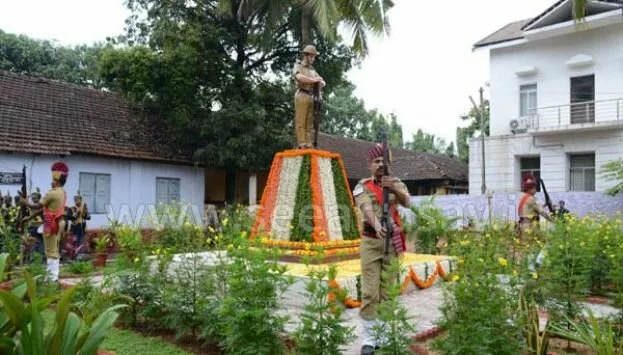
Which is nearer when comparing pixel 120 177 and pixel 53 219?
pixel 53 219

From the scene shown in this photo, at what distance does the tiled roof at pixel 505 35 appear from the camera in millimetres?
20000

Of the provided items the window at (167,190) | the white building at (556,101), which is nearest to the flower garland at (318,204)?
the window at (167,190)

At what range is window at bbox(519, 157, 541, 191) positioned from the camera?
19.7 meters

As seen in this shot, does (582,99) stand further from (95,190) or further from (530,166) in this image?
(95,190)

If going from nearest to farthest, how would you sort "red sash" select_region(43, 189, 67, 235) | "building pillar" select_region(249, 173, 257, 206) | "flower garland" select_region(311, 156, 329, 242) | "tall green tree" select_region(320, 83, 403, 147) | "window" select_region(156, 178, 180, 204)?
"red sash" select_region(43, 189, 67, 235) < "flower garland" select_region(311, 156, 329, 242) < "window" select_region(156, 178, 180, 204) < "building pillar" select_region(249, 173, 257, 206) < "tall green tree" select_region(320, 83, 403, 147)


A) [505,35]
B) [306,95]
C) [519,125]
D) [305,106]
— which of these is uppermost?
[505,35]

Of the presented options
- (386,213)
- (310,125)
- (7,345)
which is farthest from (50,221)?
(386,213)

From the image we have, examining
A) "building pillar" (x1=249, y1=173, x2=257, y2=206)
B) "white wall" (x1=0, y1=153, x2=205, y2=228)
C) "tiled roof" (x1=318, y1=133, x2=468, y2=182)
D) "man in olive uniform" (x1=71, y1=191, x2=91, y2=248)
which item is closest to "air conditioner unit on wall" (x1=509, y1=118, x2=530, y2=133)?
"tiled roof" (x1=318, y1=133, x2=468, y2=182)

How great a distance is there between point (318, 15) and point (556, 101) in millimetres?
10322

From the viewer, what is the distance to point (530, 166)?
19984 millimetres

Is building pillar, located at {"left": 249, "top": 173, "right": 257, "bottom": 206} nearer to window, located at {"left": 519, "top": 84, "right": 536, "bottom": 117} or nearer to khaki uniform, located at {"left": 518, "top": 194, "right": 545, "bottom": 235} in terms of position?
window, located at {"left": 519, "top": 84, "right": 536, "bottom": 117}

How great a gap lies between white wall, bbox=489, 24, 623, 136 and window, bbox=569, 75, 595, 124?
18 centimetres

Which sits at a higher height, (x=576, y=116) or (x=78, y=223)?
(x=576, y=116)

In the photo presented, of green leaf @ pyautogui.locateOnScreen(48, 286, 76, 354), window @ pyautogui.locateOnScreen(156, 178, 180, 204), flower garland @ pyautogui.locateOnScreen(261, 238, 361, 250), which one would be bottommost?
flower garland @ pyautogui.locateOnScreen(261, 238, 361, 250)
